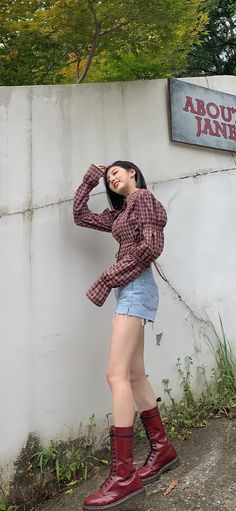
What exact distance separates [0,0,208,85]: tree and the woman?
44.1 inches

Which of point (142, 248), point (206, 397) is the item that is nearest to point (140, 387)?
point (142, 248)

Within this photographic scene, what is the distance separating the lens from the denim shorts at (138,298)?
2605mm

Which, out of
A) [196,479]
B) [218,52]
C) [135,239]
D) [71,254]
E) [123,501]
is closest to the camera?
[123,501]

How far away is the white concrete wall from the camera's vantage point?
3.00m

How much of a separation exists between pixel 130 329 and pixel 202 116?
2028 millimetres

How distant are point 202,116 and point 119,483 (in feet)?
8.77

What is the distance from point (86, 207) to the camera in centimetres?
305

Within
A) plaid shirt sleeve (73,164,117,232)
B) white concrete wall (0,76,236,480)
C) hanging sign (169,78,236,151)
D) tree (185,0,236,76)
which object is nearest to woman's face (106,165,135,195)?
plaid shirt sleeve (73,164,117,232)

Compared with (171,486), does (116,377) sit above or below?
above

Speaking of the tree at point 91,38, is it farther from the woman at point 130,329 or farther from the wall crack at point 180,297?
the wall crack at point 180,297

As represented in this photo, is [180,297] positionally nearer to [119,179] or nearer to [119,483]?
[119,179]

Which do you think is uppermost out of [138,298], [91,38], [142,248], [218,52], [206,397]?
[218,52]

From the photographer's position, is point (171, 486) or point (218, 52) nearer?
point (171, 486)

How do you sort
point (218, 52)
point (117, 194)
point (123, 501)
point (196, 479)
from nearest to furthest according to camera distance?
1. point (123, 501)
2. point (196, 479)
3. point (117, 194)
4. point (218, 52)
